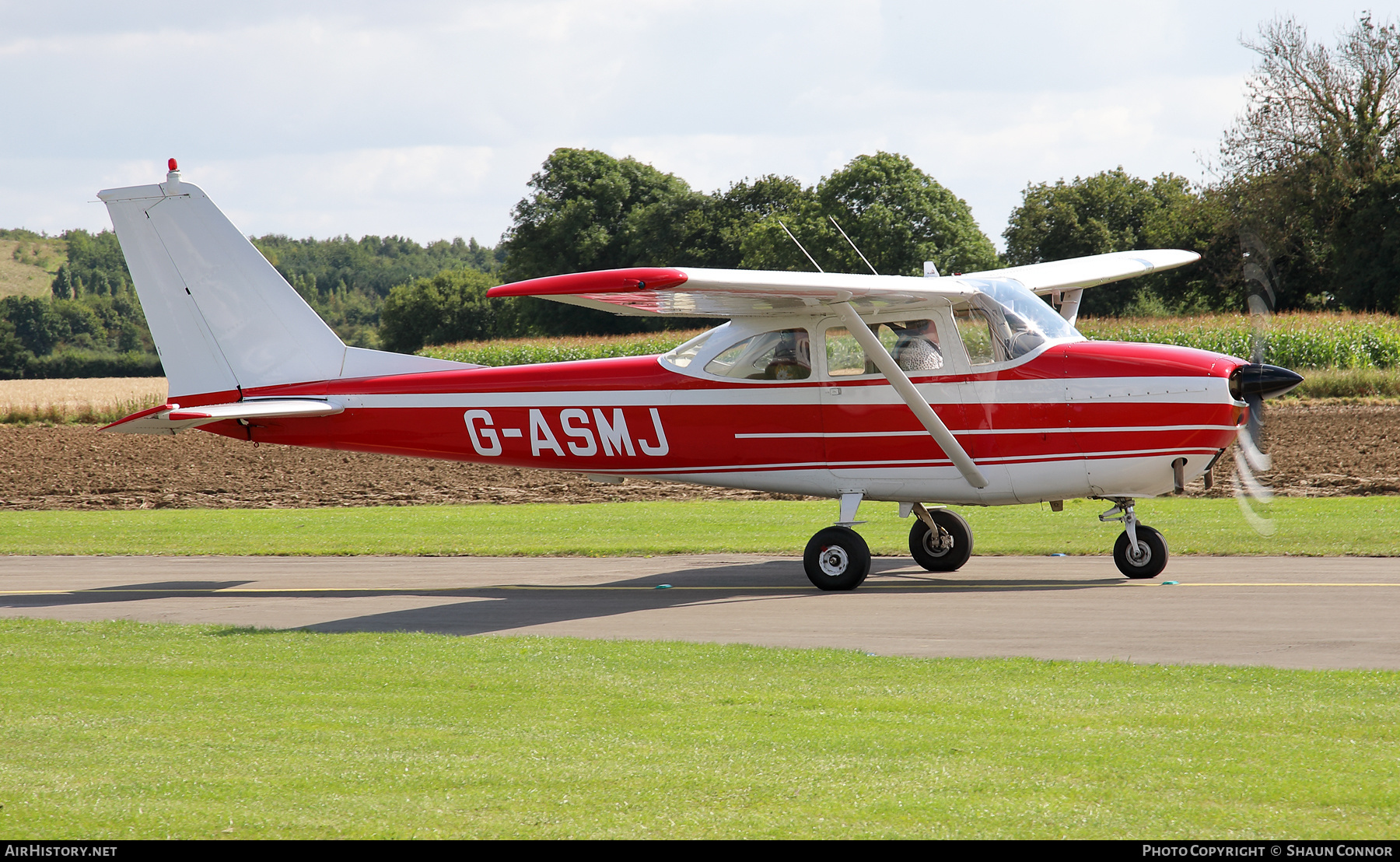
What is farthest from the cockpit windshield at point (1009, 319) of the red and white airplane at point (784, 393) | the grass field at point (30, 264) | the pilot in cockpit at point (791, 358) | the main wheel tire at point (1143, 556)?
the grass field at point (30, 264)

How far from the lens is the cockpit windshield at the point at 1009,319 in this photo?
460 inches

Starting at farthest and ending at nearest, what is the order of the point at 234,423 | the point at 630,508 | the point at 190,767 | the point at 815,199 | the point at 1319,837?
1. the point at 815,199
2. the point at 630,508
3. the point at 234,423
4. the point at 190,767
5. the point at 1319,837

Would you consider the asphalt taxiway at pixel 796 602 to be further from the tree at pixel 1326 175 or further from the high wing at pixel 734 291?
the tree at pixel 1326 175

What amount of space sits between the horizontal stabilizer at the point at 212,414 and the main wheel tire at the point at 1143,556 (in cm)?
828

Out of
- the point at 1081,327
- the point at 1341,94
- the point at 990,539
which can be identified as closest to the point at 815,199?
the point at 1341,94

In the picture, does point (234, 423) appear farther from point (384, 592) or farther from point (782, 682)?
point (782, 682)

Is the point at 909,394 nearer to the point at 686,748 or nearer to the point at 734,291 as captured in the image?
the point at 734,291

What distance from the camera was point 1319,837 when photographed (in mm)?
4219

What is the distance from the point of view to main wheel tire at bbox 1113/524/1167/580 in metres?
11.6

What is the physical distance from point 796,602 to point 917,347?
9.03 ft

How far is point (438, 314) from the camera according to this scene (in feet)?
283

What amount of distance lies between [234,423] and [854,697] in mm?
9109

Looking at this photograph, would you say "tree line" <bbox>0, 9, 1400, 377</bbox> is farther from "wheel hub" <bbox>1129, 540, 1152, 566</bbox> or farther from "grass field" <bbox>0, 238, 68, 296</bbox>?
"grass field" <bbox>0, 238, 68, 296</bbox>

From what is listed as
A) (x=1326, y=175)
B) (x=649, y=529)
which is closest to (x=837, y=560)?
(x=649, y=529)
